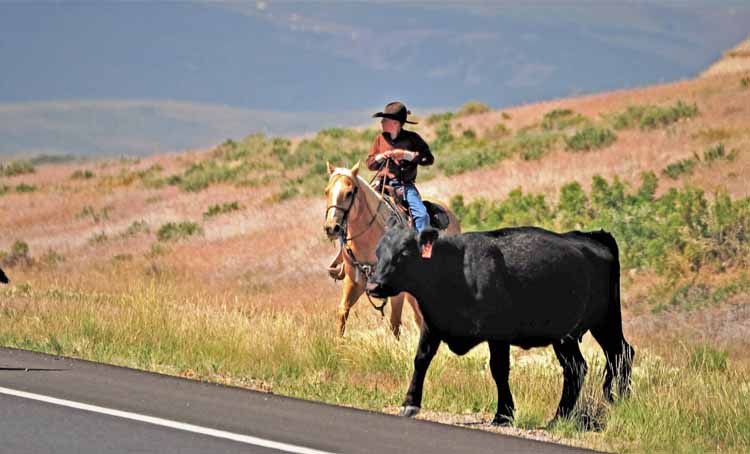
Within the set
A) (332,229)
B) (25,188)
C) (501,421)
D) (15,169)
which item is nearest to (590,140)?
(25,188)

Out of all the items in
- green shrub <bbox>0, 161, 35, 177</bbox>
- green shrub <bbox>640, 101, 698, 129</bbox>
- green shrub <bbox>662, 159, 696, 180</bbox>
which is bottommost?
green shrub <bbox>662, 159, 696, 180</bbox>

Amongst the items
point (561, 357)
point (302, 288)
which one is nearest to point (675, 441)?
point (561, 357)

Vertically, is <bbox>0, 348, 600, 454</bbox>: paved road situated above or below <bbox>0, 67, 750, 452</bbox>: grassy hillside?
below

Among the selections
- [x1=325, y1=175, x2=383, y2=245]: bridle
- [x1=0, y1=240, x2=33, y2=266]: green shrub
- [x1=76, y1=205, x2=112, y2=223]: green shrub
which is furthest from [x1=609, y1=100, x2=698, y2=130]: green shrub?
[x1=325, y1=175, x2=383, y2=245]: bridle

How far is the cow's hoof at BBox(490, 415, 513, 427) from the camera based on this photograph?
11.1m

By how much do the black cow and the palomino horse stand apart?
359cm

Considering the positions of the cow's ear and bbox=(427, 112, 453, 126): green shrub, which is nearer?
the cow's ear

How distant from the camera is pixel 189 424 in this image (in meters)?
10.5

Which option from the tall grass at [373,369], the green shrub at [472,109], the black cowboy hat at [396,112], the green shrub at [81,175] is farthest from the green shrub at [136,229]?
the green shrub at [472,109]

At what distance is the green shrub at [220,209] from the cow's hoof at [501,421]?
99.8 ft

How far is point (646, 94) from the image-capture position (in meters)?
53.5

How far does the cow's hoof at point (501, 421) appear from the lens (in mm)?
11117

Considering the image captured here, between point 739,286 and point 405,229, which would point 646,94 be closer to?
point 739,286

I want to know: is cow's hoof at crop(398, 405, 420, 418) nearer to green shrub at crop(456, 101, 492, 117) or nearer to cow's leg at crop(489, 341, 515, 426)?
cow's leg at crop(489, 341, 515, 426)
